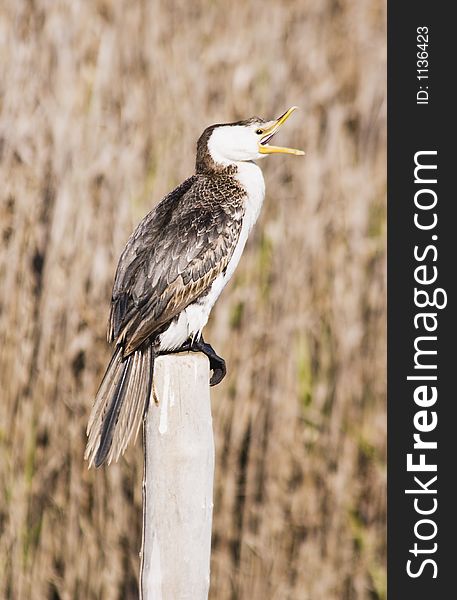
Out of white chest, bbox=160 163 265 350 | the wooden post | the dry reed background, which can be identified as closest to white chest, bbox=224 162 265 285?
white chest, bbox=160 163 265 350

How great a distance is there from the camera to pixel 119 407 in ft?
6.98

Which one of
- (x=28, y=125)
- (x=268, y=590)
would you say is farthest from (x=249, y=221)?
(x=268, y=590)

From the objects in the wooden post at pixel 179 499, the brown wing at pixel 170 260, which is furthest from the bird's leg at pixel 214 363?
the wooden post at pixel 179 499

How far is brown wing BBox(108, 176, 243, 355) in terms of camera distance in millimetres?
2250

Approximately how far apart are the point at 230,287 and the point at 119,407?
2.85 ft

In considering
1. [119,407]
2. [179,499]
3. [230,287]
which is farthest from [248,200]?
[179,499]

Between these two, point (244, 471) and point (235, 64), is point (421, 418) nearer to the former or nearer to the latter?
point (244, 471)

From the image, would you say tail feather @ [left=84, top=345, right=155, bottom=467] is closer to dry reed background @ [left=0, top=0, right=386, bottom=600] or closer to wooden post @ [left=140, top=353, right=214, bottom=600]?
wooden post @ [left=140, top=353, right=214, bottom=600]

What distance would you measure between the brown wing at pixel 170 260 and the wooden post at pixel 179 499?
218 millimetres

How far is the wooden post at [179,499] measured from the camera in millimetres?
1996

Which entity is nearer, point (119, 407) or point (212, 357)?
point (119, 407)

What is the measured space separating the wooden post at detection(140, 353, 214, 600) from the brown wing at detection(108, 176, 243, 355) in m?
0.22

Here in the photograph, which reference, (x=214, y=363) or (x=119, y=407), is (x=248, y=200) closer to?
(x=214, y=363)

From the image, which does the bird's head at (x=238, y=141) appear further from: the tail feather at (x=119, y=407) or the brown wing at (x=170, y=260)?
the tail feather at (x=119, y=407)
